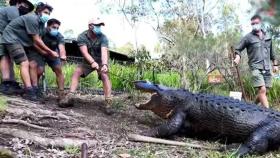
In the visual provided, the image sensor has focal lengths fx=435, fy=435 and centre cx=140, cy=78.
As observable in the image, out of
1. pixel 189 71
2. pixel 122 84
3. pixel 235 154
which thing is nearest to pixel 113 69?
pixel 122 84

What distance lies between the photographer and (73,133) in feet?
16.4

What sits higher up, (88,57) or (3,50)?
(3,50)

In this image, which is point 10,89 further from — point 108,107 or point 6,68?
point 108,107

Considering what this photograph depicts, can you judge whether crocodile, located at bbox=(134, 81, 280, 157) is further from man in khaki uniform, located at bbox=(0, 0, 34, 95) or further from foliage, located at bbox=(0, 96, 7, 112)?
man in khaki uniform, located at bbox=(0, 0, 34, 95)

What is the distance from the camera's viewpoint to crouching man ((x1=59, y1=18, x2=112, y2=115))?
6.54 meters

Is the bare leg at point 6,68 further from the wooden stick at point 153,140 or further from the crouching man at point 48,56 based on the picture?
the wooden stick at point 153,140

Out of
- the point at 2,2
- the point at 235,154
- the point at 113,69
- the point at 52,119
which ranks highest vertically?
the point at 2,2

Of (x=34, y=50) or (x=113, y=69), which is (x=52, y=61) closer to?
(x=34, y=50)

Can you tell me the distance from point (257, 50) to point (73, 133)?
12.5 ft

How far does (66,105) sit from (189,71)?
5.69 metres

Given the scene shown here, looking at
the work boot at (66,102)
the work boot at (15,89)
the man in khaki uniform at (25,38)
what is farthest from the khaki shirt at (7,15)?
the work boot at (66,102)

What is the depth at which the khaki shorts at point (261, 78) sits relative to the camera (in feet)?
23.7

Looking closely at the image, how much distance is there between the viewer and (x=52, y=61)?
275 inches

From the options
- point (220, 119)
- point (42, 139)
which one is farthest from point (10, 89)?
point (220, 119)
